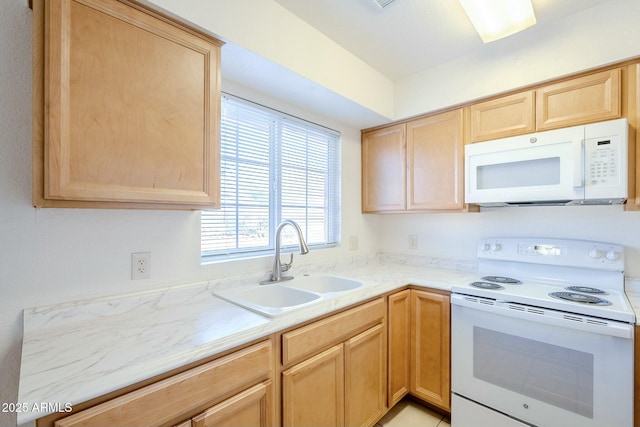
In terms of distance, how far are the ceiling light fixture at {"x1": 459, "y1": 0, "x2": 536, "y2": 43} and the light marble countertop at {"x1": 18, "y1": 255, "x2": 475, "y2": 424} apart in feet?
5.06

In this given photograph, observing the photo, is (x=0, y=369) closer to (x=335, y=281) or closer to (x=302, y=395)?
(x=302, y=395)

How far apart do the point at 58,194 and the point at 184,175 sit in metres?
0.40

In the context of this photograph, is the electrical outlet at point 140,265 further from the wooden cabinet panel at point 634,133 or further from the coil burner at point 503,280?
the wooden cabinet panel at point 634,133

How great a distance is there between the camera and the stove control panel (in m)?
1.66

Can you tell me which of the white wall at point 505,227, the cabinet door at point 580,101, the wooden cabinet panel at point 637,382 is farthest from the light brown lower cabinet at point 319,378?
the cabinet door at point 580,101

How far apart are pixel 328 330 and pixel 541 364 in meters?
1.13

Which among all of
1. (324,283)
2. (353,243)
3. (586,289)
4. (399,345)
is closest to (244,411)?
(324,283)

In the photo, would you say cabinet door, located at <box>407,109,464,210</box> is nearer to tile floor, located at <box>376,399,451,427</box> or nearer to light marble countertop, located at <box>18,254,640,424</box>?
light marble countertop, located at <box>18,254,640,424</box>

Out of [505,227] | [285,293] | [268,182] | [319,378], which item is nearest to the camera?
[319,378]

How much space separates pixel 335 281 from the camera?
1969 millimetres

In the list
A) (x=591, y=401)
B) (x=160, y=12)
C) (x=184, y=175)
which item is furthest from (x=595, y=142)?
(x=160, y=12)

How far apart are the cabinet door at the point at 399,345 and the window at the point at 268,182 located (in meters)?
0.75

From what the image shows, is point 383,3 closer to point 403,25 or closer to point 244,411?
point 403,25

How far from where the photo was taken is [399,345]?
1.89m
